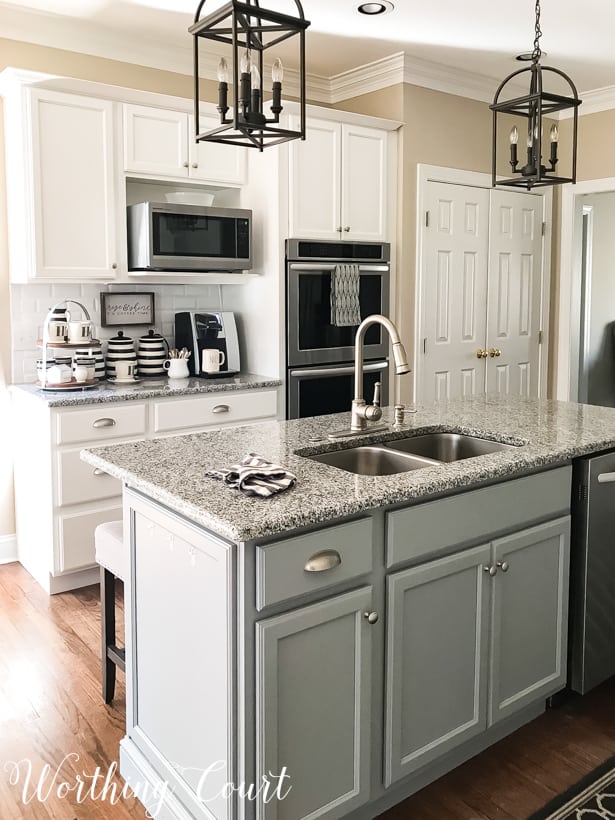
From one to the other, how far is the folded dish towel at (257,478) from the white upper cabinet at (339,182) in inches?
96.0

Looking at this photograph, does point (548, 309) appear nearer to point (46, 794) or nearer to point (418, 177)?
point (418, 177)

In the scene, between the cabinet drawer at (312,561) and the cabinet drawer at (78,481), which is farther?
the cabinet drawer at (78,481)

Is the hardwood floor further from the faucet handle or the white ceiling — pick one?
the white ceiling

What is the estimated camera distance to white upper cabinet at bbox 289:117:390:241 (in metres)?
4.18

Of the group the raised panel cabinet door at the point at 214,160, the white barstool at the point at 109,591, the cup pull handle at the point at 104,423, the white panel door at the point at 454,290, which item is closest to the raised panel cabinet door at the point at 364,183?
the white panel door at the point at 454,290

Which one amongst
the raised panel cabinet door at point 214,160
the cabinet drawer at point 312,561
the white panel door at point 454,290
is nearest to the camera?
the cabinet drawer at point 312,561


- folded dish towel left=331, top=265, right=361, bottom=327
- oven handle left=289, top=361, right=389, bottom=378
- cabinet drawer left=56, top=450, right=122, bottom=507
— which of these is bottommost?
cabinet drawer left=56, top=450, right=122, bottom=507

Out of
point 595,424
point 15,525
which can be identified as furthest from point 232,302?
point 595,424

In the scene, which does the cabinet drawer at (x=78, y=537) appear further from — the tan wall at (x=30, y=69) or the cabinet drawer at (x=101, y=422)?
the tan wall at (x=30, y=69)

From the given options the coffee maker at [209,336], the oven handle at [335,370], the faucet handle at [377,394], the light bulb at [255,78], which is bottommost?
the oven handle at [335,370]

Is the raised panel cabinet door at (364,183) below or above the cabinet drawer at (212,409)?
above

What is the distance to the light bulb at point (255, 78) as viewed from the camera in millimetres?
1882

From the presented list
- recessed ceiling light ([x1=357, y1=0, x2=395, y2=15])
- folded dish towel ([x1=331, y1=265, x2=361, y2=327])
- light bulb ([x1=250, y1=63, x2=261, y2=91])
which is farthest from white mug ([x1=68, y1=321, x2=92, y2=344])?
light bulb ([x1=250, y1=63, x2=261, y2=91])

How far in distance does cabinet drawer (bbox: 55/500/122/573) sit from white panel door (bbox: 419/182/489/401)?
216cm
